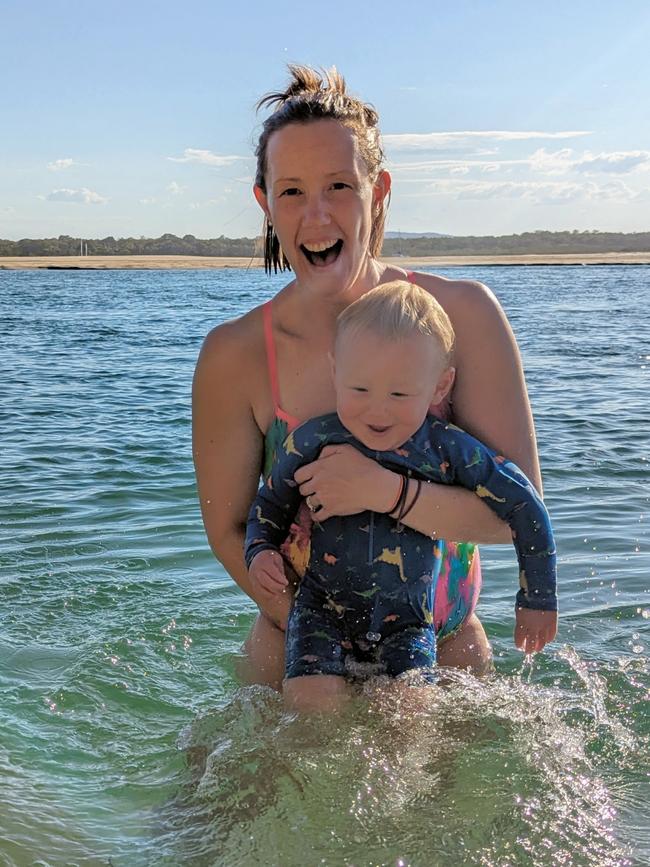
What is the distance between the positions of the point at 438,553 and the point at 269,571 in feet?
1.76

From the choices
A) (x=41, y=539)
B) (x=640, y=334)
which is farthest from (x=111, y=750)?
(x=640, y=334)

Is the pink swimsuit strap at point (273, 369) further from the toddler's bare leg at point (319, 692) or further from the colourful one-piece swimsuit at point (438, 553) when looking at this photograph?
the toddler's bare leg at point (319, 692)

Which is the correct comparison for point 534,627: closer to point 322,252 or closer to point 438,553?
point 438,553

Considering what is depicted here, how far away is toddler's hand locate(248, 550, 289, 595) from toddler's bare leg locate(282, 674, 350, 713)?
0.92 feet

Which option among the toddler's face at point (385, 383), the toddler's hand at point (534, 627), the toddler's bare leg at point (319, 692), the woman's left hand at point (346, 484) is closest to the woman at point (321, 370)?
the woman's left hand at point (346, 484)

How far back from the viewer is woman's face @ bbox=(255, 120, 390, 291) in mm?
3227

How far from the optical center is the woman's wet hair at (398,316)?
9.80 ft

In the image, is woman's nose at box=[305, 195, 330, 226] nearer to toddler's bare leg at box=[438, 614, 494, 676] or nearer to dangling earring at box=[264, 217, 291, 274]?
dangling earring at box=[264, 217, 291, 274]

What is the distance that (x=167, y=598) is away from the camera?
5461 mm

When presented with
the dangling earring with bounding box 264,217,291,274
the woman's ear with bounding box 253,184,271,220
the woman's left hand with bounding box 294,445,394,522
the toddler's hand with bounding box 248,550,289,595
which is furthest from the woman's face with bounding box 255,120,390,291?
the toddler's hand with bounding box 248,550,289,595

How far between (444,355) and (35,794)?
196 cm

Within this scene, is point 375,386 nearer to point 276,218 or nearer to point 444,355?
point 444,355

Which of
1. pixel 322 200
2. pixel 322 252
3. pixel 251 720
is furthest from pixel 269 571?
pixel 322 200

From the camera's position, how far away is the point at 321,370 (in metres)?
3.40
